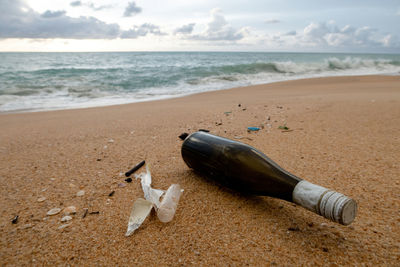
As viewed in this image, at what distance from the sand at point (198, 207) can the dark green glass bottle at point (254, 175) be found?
13 centimetres

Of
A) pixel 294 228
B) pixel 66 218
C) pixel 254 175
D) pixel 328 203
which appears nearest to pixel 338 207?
pixel 328 203

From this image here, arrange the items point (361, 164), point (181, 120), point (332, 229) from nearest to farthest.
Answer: point (332, 229) < point (361, 164) < point (181, 120)

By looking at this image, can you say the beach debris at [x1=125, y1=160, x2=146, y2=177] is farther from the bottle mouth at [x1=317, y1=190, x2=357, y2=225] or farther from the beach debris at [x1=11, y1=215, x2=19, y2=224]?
the bottle mouth at [x1=317, y1=190, x2=357, y2=225]

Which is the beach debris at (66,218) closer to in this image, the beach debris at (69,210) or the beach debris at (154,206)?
the beach debris at (69,210)

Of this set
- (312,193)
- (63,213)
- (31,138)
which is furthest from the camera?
(31,138)

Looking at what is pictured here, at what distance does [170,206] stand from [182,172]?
0.46 metres

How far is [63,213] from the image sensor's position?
1.32 m

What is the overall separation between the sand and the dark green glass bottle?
13 centimetres

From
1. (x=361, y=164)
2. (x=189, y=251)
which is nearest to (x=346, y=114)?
(x=361, y=164)

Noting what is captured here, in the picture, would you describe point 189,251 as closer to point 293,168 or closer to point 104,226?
point 104,226

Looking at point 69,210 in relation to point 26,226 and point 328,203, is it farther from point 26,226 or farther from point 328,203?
point 328,203

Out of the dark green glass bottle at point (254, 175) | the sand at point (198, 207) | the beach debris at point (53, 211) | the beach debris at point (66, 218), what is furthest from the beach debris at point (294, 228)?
the beach debris at point (53, 211)

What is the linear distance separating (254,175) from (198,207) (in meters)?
0.35

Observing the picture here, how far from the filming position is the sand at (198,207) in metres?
1.00
